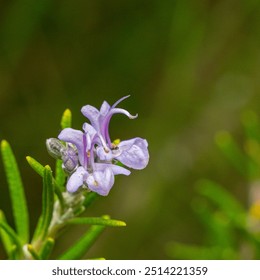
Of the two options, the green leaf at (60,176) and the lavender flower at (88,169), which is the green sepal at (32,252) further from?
the lavender flower at (88,169)

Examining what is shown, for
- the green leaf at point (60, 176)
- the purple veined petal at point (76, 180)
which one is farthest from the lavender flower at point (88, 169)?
the green leaf at point (60, 176)

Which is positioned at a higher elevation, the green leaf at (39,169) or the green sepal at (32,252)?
the green leaf at (39,169)

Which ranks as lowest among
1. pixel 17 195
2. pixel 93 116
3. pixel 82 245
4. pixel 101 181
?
pixel 82 245

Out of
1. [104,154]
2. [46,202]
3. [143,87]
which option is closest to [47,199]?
[46,202]

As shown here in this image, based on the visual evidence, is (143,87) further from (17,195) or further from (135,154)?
(135,154)

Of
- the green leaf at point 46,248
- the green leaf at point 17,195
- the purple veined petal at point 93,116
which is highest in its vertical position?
the purple veined petal at point 93,116

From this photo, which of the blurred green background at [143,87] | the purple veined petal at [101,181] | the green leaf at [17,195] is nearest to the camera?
the purple veined petal at [101,181]
